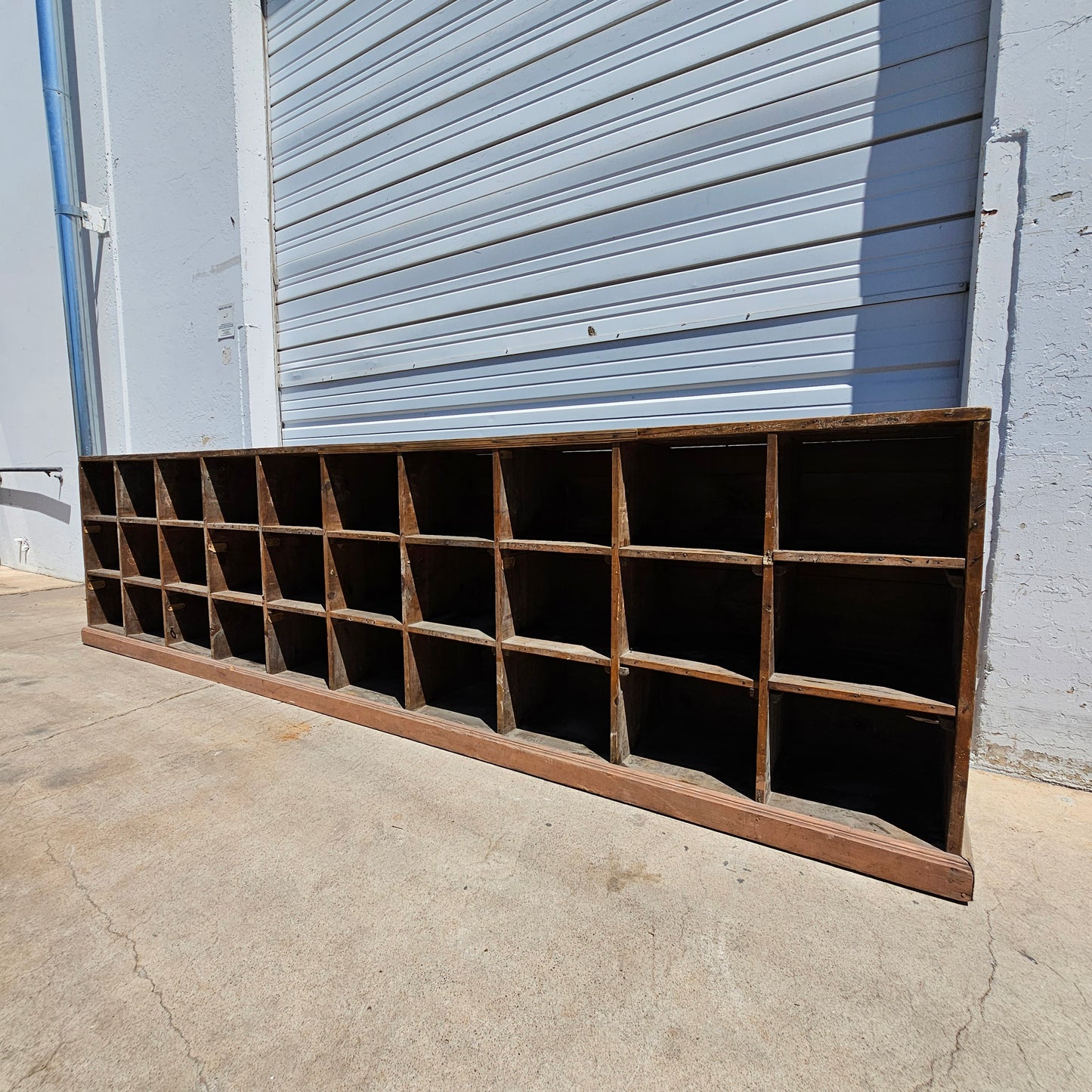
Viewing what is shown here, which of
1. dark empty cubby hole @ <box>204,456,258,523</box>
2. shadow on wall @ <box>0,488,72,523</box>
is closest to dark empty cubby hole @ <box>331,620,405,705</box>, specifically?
dark empty cubby hole @ <box>204,456,258,523</box>

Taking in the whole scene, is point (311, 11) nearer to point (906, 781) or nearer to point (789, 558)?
point (789, 558)

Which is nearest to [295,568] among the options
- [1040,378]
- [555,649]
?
[555,649]

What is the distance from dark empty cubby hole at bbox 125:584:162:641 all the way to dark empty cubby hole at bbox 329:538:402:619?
6.17 feet

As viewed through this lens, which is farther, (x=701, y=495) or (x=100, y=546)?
(x=100, y=546)

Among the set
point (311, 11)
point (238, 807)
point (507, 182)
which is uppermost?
point (311, 11)

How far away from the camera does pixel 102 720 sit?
3.07 metres

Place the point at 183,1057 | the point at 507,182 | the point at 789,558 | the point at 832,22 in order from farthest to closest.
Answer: the point at 507,182, the point at 832,22, the point at 789,558, the point at 183,1057

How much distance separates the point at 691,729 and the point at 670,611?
55 cm

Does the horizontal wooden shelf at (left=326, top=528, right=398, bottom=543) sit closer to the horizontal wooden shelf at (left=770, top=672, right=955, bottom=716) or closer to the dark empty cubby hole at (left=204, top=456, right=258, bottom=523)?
the dark empty cubby hole at (left=204, top=456, right=258, bottom=523)

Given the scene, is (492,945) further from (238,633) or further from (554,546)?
(238,633)

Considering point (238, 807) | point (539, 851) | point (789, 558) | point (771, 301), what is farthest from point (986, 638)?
point (238, 807)

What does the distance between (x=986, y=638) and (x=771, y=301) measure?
182 cm

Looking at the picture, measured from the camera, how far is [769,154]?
288cm

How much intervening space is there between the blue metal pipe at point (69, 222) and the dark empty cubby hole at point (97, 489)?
2859mm
